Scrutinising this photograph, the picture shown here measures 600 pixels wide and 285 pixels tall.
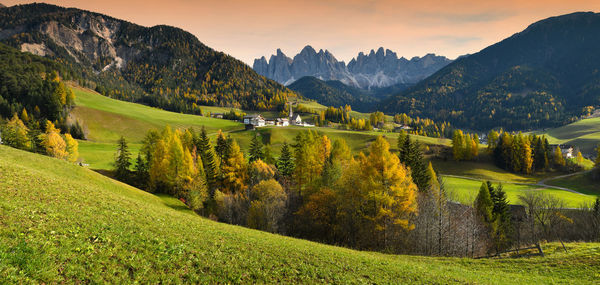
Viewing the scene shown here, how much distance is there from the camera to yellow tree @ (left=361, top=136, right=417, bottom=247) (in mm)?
31125

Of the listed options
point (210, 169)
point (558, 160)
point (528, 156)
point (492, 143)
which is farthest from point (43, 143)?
point (558, 160)

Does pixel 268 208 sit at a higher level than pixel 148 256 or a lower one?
lower

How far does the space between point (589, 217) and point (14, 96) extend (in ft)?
727

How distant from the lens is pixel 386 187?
103 ft

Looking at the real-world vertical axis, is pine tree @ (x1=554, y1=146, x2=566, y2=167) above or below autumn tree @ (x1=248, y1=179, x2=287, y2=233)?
above

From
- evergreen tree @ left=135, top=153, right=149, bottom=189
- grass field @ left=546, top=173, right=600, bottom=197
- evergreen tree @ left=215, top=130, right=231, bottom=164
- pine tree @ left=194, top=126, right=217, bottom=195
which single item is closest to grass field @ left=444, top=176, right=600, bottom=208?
grass field @ left=546, top=173, right=600, bottom=197

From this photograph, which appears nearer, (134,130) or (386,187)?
(386,187)

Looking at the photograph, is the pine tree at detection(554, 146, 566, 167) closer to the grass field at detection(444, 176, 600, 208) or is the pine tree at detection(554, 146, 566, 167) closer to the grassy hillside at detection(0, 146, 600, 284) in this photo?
the grass field at detection(444, 176, 600, 208)

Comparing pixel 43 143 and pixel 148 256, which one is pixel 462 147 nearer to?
pixel 148 256

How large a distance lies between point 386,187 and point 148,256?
26.5 metres

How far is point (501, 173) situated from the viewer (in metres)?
98.6

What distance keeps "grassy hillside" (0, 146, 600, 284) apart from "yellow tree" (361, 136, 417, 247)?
8.92m

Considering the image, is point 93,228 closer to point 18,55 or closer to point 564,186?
point 564,186

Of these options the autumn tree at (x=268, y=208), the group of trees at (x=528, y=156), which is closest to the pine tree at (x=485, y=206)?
the autumn tree at (x=268, y=208)
